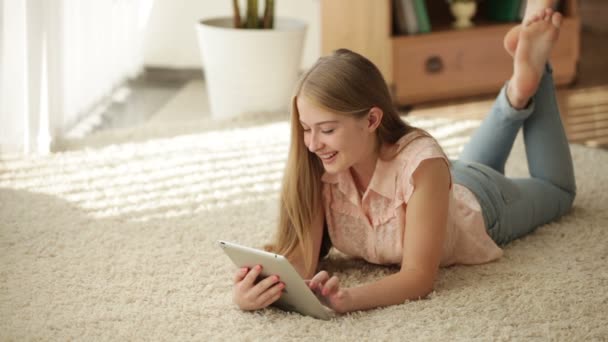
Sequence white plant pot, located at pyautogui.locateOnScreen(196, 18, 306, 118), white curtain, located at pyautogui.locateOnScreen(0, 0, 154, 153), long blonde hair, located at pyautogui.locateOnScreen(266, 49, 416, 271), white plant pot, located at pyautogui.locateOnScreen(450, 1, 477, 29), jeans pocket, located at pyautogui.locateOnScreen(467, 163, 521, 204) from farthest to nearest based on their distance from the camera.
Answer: white plant pot, located at pyautogui.locateOnScreen(450, 1, 477, 29) < white plant pot, located at pyautogui.locateOnScreen(196, 18, 306, 118) < white curtain, located at pyautogui.locateOnScreen(0, 0, 154, 153) < jeans pocket, located at pyautogui.locateOnScreen(467, 163, 521, 204) < long blonde hair, located at pyautogui.locateOnScreen(266, 49, 416, 271)

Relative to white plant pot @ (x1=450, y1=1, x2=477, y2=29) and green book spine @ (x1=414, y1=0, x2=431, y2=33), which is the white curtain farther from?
white plant pot @ (x1=450, y1=1, x2=477, y2=29)

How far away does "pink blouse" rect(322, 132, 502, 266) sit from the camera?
167cm

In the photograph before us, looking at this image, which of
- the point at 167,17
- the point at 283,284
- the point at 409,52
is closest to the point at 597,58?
the point at 409,52

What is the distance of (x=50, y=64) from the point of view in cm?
268

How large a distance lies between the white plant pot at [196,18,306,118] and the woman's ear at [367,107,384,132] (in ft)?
4.79

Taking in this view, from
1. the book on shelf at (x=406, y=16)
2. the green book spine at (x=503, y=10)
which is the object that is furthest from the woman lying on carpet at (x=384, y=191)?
the green book spine at (x=503, y=10)

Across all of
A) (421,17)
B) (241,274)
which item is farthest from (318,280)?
(421,17)

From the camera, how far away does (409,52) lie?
131 inches

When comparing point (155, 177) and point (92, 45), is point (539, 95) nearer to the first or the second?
point (155, 177)

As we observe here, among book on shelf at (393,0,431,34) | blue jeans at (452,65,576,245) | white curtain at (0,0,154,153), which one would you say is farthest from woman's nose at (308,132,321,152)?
book on shelf at (393,0,431,34)

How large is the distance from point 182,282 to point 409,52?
1819mm

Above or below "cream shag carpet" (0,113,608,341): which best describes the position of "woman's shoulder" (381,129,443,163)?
above

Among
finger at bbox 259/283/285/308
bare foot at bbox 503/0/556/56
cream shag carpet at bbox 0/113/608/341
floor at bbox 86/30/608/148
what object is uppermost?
bare foot at bbox 503/0/556/56

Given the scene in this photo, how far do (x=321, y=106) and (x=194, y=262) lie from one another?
1.68 ft
